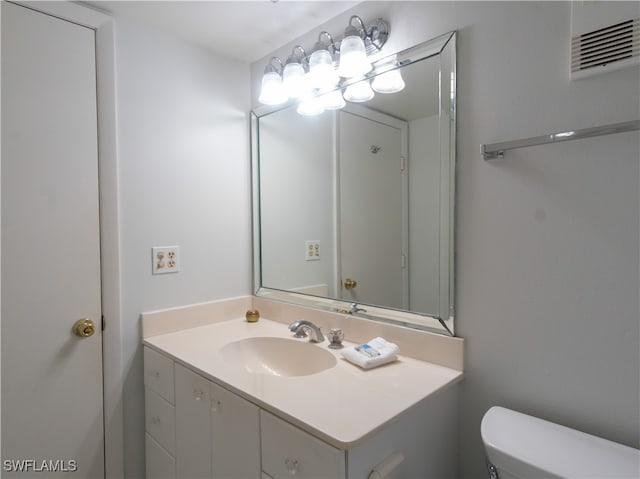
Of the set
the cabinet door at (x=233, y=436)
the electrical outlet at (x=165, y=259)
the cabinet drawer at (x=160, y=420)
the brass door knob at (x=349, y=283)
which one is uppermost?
the electrical outlet at (x=165, y=259)

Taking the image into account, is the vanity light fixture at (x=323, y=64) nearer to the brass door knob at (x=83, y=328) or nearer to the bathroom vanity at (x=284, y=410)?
the bathroom vanity at (x=284, y=410)

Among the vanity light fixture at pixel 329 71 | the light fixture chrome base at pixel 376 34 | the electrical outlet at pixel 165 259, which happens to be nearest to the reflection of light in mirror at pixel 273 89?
the vanity light fixture at pixel 329 71

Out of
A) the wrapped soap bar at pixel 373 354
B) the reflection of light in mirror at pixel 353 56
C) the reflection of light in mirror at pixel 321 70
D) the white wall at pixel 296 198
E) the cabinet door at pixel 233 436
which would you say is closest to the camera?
the cabinet door at pixel 233 436

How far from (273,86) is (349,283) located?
2.95 ft

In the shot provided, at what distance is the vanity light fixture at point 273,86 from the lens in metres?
1.54

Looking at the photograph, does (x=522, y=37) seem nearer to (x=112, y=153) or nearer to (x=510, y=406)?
(x=510, y=406)

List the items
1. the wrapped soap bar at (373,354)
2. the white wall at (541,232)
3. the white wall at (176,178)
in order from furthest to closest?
the white wall at (176,178) < the wrapped soap bar at (373,354) < the white wall at (541,232)

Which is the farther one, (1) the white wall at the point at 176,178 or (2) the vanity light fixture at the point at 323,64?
(1) the white wall at the point at 176,178

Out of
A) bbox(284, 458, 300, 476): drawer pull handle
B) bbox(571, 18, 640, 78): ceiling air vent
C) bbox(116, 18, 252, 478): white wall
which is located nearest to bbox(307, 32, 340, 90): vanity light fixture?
bbox(116, 18, 252, 478): white wall

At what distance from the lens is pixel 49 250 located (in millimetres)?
1274

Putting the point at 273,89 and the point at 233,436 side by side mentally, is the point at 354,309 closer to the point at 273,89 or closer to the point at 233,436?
the point at 233,436

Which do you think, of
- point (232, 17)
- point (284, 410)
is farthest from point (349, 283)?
point (232, 17)

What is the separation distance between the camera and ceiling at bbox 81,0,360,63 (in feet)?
4.45

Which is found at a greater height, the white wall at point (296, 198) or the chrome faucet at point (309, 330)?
the white wall at point (296, 198)
